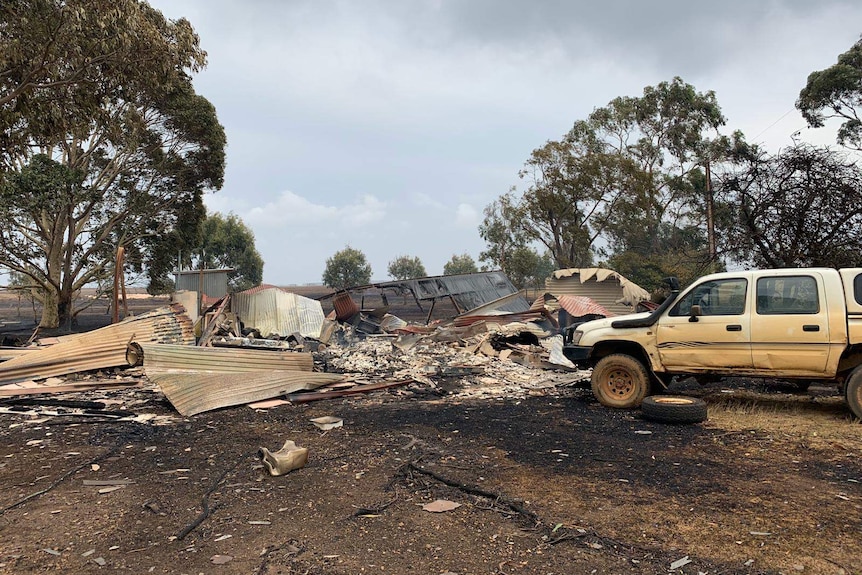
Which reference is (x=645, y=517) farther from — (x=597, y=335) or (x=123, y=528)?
(x=597, y=335)

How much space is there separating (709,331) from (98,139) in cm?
2608

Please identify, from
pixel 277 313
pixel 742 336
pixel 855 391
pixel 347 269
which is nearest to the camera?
pixel 855 391

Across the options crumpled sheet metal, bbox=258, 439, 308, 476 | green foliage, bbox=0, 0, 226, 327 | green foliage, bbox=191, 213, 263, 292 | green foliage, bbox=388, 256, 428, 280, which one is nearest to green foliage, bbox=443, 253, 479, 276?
green foliage, bbox=388, 256, 428, 280

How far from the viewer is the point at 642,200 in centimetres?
3444

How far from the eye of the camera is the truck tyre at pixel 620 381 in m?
8.24

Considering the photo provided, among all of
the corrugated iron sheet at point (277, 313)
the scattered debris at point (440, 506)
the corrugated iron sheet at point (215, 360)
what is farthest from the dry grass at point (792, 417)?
the corrugated iron sheet at point (277, 313)

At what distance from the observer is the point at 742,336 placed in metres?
7.48

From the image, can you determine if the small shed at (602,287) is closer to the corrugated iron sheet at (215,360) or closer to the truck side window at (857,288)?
the corrugated iron sheet at (215,360)

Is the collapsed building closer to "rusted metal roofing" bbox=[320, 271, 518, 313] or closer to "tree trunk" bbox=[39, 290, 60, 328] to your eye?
"rusted metal roofing" bbox=[320, 271, 518, 313]

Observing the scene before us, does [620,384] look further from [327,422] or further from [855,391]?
[327,422]

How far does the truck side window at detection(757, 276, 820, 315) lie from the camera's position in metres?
7.21

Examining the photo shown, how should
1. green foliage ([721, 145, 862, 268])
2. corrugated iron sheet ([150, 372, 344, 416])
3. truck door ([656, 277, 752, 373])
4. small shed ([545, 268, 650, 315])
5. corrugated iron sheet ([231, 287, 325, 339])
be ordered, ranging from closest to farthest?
truck door ([656, 277, 752, 373]), corrugated iron sheet ([150, 372, 344, 416]), green foliage ([721, 145, 862, 268]), corrugated iron sheet ([231, 287, 325, 339]), small shed ([545, 268, 650, 315])

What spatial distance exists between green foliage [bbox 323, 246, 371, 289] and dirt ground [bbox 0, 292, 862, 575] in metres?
58.8

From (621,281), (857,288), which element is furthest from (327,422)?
(621,281)
